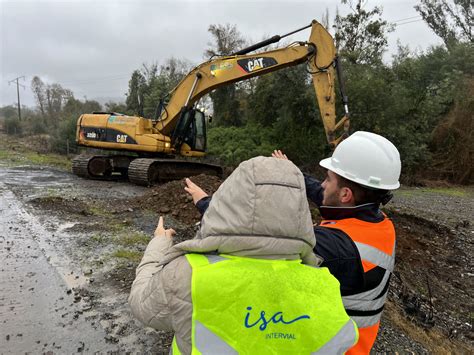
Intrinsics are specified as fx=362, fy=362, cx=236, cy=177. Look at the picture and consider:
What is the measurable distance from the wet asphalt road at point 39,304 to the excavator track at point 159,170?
4.83 metres

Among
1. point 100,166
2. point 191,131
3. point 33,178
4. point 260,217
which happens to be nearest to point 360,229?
point 260,217

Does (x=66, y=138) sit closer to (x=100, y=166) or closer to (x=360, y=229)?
(x=100, y=166)

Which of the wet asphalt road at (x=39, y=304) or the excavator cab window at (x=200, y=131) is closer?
the wet asphalt road at (x=39, y=304)

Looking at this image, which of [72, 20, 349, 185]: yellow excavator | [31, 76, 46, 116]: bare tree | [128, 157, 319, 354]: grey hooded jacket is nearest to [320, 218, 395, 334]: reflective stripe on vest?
[128, 157, 319, 354]: grey hooded jacket

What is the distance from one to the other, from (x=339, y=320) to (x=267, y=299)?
24 centimetres

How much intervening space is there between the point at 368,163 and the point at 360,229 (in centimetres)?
41

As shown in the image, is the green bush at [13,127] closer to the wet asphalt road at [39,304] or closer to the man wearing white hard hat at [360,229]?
the wet asphalt road at [39,304]

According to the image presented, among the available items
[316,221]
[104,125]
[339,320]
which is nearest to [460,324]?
[316,221]

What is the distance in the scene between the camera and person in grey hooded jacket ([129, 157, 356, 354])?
110cm

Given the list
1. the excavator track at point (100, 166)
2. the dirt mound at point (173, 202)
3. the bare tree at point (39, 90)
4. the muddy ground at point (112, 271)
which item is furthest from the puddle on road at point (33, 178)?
the bare tree at point (39, 90)

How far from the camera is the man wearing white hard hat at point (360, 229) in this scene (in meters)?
1.48

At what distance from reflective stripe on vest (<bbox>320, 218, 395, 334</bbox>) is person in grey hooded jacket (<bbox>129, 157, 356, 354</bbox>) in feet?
A: 1.30

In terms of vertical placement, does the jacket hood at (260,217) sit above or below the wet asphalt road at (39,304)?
above

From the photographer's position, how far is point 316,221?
22.9ft
